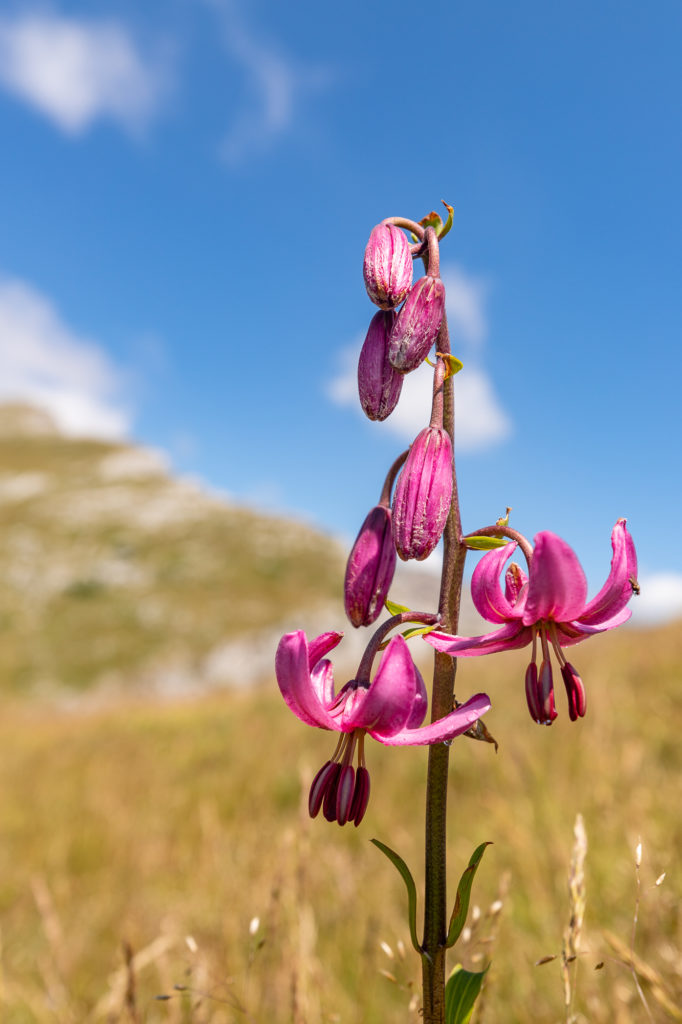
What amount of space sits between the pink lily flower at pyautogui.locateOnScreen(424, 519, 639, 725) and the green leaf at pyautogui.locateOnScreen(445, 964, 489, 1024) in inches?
11.2

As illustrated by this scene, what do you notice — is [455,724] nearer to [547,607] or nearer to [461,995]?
[547,607]

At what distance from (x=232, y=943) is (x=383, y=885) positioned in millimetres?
779

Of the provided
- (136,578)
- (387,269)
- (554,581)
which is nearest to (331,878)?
(554,581)

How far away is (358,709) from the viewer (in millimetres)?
728

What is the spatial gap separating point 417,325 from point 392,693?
42 centimetres

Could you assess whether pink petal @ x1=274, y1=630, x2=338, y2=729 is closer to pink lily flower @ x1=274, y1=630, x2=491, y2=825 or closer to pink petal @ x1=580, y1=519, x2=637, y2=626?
pink lily flower @ x1=274, y1=630, x2=491, y2=825

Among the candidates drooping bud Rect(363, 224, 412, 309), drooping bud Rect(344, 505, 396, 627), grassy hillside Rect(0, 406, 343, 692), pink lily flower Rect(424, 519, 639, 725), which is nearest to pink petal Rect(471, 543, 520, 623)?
pink lily flower Rect(424, 519, 639, 725)

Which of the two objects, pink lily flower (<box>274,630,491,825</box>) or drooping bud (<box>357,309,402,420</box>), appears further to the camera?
drooping bud (<box>357,309,402,420</box>)

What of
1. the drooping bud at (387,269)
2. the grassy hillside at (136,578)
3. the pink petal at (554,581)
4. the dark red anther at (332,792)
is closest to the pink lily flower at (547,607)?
the pink petal at (554,581)

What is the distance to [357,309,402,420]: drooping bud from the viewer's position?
0.86m

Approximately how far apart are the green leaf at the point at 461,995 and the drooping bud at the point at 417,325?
2.23ft

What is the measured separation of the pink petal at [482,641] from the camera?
695mm

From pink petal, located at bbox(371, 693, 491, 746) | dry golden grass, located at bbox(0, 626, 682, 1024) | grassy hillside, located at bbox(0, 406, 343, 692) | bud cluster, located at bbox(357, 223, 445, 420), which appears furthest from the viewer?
grassy hillside, located at bbox(0, 406, 343, 692)

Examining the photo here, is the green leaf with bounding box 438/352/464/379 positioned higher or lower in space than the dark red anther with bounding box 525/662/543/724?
higher
